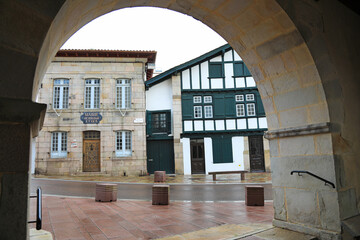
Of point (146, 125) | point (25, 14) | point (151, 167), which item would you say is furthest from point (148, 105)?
→ point (25, 14)

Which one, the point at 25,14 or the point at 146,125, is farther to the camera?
the point at 146,125

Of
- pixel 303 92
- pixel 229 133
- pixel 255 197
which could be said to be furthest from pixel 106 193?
pixel 229 133

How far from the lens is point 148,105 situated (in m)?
18.6

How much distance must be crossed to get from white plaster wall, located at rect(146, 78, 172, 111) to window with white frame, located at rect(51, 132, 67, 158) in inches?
239

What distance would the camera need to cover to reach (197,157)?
1820 centimetres

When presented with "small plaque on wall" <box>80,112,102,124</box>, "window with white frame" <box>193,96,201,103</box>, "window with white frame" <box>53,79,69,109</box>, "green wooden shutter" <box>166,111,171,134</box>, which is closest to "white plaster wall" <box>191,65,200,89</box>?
"window with white frame" <box>193,96,201,103</box>

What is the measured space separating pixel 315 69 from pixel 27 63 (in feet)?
11.3

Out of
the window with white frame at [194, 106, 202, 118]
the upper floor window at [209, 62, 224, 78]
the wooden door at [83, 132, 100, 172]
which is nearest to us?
the wooden door at [83, 132, 100, 172]

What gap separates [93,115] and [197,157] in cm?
745

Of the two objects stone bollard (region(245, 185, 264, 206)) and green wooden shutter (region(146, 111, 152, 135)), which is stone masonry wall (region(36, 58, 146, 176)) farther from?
stone bollard (region(245, 185, 264, 206))

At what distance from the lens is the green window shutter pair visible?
18141 mm

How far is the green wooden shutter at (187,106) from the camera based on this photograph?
60.0 feet

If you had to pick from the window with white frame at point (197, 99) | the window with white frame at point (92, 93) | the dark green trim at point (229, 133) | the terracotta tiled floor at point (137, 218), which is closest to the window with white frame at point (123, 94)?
the window with white frame at point (92, 93)

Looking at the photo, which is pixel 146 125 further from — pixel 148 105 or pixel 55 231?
pixel 55 231
